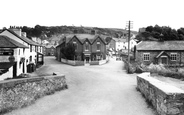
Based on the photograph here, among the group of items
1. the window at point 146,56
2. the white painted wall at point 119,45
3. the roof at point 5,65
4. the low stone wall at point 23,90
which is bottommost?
the low stone wall at point 23,90

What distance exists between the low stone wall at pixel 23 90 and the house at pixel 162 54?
84.2 ft

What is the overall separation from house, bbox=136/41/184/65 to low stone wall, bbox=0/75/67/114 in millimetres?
25668

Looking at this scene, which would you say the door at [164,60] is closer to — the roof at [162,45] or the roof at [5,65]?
the roof at [162,45]

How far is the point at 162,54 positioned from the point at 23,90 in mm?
31341

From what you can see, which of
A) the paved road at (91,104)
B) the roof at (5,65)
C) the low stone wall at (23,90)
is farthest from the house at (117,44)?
the low stone wall at (23,90)

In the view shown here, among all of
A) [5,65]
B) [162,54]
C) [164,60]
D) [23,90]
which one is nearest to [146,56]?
[162,54]

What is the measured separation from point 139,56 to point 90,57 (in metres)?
13.9

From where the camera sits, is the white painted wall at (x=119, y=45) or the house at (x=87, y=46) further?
the white painted wall at (x=119, y=45)

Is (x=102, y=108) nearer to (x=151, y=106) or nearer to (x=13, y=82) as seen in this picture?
(x=151, y=106)

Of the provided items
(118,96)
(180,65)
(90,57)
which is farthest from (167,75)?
(90,57)

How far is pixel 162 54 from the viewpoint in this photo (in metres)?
33.4

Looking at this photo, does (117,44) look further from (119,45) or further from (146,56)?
(146,56)

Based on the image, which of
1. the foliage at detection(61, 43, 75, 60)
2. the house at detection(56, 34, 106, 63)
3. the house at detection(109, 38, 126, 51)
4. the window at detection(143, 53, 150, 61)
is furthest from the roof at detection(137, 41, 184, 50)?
the house at detection(109, 38, 126, 51)

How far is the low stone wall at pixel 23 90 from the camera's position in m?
8.57
